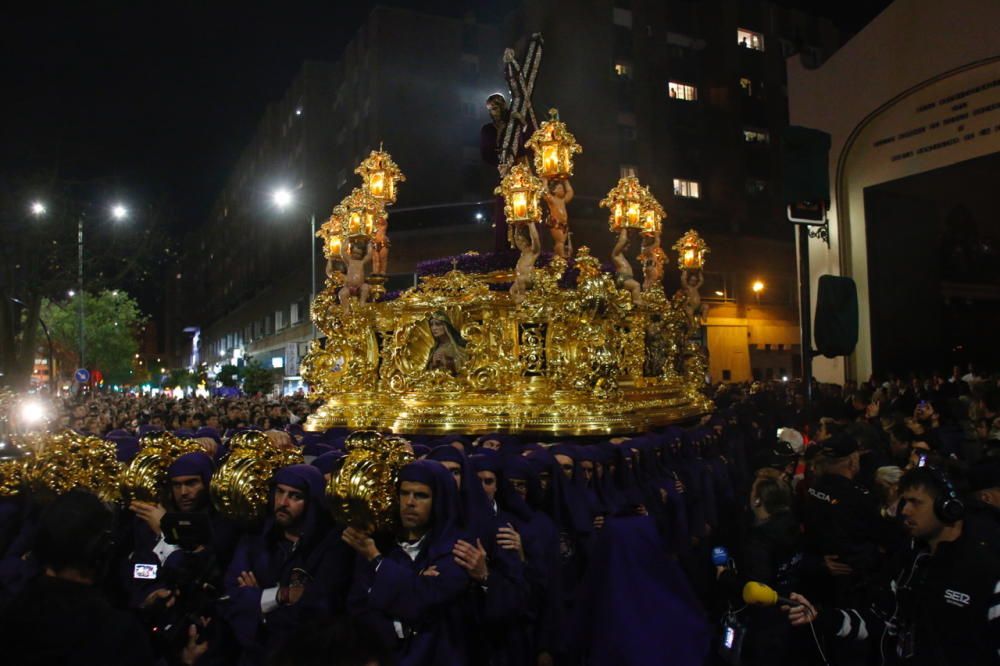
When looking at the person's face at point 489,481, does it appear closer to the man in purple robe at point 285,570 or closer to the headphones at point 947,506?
the man in purple robe at point 285,570

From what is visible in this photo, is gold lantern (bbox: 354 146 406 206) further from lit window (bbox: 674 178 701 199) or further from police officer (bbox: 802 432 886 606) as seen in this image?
lit window (bbox: 674 178 701 199)

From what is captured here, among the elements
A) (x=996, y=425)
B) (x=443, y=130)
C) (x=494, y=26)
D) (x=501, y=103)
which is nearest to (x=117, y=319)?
(x=443, y=130)

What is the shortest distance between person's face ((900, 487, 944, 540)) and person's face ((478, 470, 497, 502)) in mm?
2453

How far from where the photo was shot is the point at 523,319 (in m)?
10.6

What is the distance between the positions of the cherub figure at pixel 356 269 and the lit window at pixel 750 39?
32.9 m

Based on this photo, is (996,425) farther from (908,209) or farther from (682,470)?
(908,209)

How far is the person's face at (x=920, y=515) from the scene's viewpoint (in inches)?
137

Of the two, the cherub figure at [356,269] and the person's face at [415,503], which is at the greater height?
the cherub figure at [356,269]

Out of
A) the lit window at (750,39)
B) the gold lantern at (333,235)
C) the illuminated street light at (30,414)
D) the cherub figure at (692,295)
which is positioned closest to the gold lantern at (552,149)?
the gold lantern at (333,235)

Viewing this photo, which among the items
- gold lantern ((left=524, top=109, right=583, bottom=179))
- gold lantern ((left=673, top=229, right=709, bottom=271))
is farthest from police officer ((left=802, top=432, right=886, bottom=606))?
gold lantern ((left=673, top=229, right=709, bottom=271))

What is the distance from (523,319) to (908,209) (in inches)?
510

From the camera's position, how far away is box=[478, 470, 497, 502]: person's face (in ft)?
16.4

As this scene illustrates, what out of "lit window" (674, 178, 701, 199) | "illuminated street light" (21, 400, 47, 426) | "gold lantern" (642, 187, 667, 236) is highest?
"lit window" (674, 178, 701, 199)

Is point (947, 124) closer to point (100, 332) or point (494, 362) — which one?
point (494, 362)
